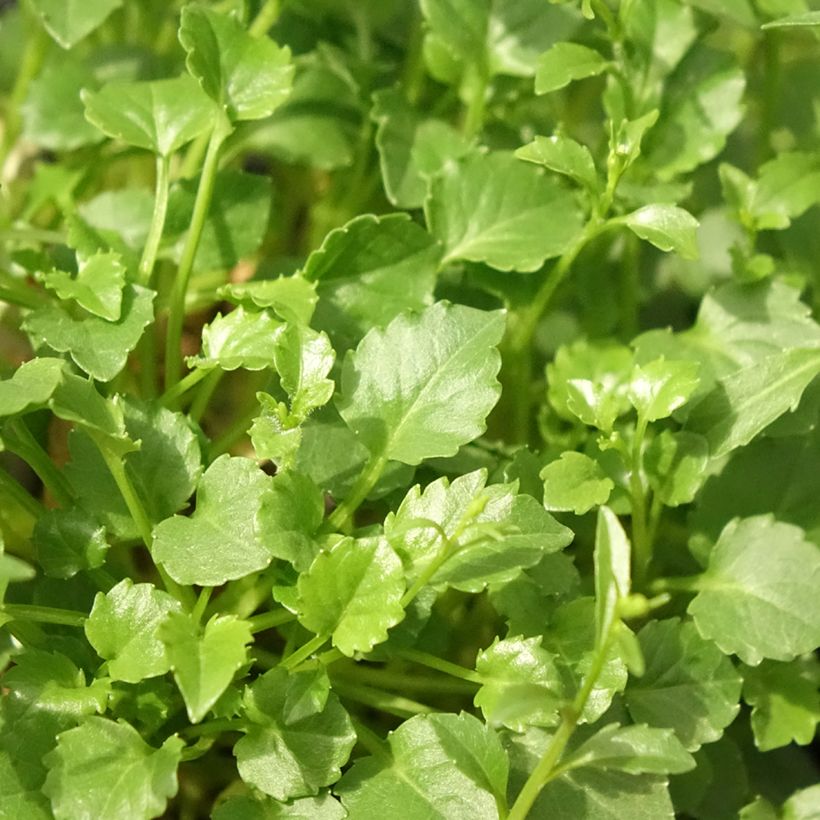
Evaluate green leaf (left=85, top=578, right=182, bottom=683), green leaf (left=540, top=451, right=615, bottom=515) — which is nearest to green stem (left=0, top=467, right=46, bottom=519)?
green leaf (left=85, top=578, right=182, bottom=683)

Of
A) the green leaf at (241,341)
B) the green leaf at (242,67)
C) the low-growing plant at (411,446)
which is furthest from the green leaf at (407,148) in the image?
the green leaf at (241,341)

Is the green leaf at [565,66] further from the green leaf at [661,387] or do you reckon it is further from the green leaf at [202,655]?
the green leaf at [202,655]

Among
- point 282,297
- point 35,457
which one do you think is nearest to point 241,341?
point 282,297

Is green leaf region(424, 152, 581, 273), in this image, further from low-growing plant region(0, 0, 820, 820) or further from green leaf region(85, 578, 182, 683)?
green leaf region(85, 578, 182, 683)

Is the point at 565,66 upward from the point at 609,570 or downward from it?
upward

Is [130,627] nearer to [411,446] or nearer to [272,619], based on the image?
[272,619]

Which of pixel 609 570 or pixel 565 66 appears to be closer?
pixel 609 570

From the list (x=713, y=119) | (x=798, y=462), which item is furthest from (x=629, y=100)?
(x=798, y=462)
